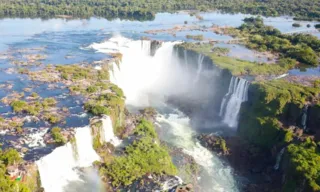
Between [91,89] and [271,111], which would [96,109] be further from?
[271,111]

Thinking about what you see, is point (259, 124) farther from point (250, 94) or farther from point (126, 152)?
point (126, 152)

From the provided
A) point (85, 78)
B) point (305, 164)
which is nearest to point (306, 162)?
point (305, 164)

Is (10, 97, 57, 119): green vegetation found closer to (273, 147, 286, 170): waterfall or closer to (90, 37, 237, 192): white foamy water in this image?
(90, 37, 237, 192): white foamy water

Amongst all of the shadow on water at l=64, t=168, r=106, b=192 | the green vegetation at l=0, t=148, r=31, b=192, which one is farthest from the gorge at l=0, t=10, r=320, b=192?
the green vegetation at l=0, t=148, r=31, b=192

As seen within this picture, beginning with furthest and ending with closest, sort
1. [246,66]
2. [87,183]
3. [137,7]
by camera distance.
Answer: [137,7] → [246,66] → [87,183]

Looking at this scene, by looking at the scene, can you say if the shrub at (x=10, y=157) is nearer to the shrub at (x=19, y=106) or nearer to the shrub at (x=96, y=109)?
the shrub at (x=19, y=106)

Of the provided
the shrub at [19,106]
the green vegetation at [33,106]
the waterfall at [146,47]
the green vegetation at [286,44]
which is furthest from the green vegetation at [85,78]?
the green vegetation at [286,44]

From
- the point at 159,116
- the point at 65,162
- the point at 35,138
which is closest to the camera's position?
the point at 65,162
